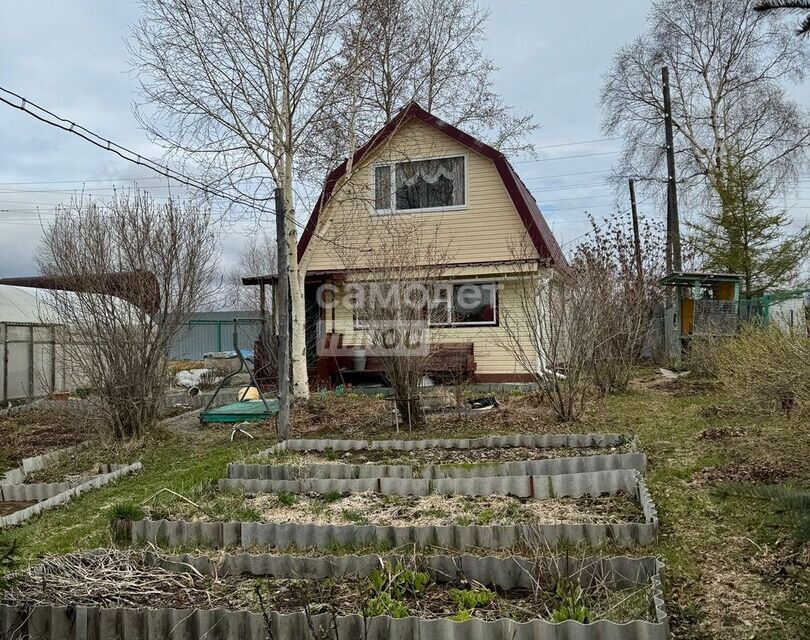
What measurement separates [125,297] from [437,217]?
769cm

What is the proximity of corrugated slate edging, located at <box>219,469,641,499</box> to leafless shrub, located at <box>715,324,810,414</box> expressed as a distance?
5.39ft

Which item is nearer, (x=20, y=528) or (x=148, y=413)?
(x=20, y=528)

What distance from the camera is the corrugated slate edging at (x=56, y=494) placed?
6.08 m

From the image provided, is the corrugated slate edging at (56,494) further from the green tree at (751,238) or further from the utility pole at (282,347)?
the green tree at (751,238)

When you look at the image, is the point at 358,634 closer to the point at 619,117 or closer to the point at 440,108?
the point at 440,108

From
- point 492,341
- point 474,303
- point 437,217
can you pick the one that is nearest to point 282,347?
point 492,341

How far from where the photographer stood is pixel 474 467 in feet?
21.6

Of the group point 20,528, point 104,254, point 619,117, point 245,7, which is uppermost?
point 619,117

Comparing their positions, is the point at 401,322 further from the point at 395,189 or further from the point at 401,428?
the point at 395,189

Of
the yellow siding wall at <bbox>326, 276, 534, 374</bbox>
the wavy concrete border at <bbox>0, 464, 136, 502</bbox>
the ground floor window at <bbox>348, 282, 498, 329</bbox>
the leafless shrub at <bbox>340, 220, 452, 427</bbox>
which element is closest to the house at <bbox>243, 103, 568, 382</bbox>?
the yellow siding wall at <bbox>326, 276, 534, 374</bbox>

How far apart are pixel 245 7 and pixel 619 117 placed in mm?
18606

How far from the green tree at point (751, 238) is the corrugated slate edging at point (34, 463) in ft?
56.7

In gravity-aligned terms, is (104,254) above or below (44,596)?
above

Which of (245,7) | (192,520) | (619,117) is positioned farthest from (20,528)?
(619,117)
